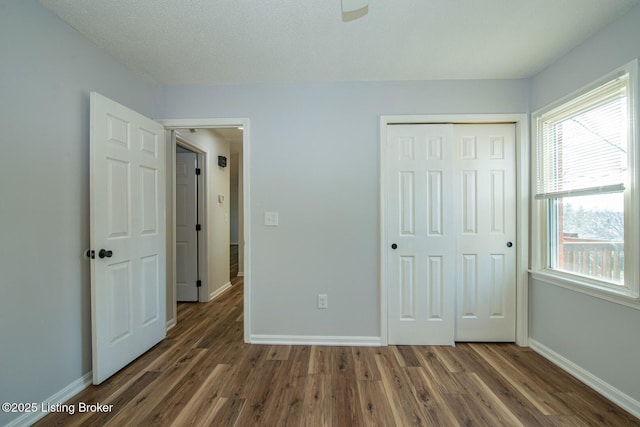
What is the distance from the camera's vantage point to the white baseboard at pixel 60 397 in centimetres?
146

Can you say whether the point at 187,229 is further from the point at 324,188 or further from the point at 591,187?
the point at 591,187

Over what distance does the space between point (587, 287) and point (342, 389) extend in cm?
183

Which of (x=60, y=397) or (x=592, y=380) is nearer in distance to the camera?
(x=60, y=397)

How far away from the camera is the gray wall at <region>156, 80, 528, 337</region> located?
2.44m

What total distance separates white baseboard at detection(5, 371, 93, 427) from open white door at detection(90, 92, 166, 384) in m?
0.09

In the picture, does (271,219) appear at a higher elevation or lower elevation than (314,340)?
higher

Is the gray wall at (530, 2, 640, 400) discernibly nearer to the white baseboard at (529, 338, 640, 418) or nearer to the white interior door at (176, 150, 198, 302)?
the white baseboard at (529, 338, 640, 418)

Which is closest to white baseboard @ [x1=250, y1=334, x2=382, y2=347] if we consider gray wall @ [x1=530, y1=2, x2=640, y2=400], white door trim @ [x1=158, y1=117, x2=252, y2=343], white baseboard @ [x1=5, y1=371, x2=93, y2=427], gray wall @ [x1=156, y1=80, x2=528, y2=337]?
gray wall @ [x1=156, y1=80, x2=528, y2=337]

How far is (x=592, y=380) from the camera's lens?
1.82 m

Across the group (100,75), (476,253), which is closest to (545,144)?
(476,253)

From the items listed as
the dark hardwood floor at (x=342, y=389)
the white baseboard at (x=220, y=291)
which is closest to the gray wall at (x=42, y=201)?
the dark hardwood floor at (x=342, y=389)

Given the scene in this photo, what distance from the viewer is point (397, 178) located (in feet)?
7.97

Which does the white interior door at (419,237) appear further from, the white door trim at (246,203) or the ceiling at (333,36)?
the white door trim at (246,203)

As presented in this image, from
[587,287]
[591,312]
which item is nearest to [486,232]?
[587,287]
